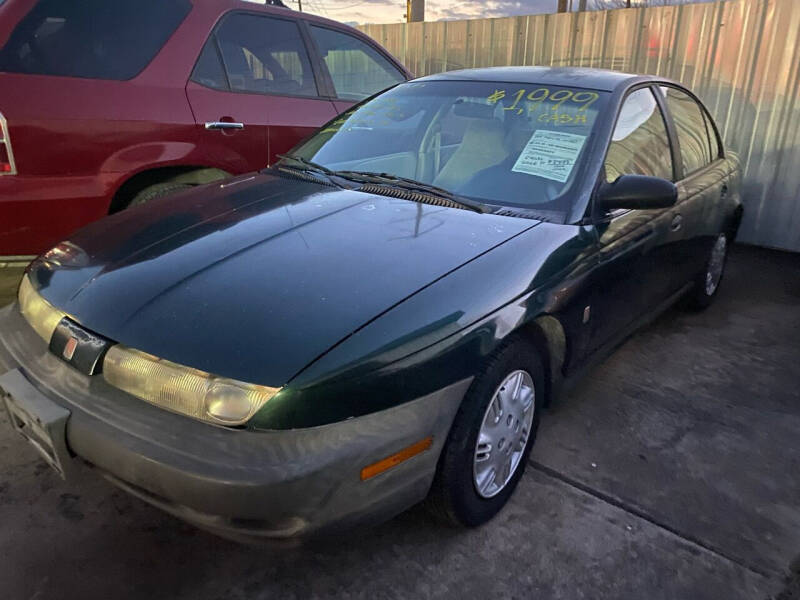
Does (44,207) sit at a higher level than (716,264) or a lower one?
higher

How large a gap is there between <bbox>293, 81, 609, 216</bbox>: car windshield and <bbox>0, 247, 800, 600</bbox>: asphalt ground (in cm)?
114

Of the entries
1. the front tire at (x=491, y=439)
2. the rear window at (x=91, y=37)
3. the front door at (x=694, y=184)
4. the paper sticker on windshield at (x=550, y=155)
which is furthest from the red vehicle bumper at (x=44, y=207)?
the front door at (x=694, y=184)

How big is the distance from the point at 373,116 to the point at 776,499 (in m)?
2.51

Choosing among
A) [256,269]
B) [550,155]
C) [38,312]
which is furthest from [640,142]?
[38,312]

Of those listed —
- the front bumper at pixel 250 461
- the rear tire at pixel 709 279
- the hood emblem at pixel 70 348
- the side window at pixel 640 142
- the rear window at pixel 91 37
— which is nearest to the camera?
the front bumper at pixel 250 461

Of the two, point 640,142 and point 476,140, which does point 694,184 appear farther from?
point 476,140

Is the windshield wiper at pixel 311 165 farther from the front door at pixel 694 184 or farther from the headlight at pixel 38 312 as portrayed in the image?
the front door at pixel 694 184

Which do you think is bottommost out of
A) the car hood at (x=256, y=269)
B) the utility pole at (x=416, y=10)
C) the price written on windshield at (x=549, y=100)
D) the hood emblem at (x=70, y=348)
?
the hood emblem at (x=70, y=348)

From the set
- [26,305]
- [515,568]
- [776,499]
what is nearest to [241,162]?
[26,305]

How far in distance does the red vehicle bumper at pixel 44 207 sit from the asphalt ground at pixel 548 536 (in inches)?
34.5

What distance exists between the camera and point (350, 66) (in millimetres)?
4797

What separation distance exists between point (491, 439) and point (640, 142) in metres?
1.76

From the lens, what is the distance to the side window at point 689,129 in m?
3.49

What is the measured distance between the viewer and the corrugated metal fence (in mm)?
5332
